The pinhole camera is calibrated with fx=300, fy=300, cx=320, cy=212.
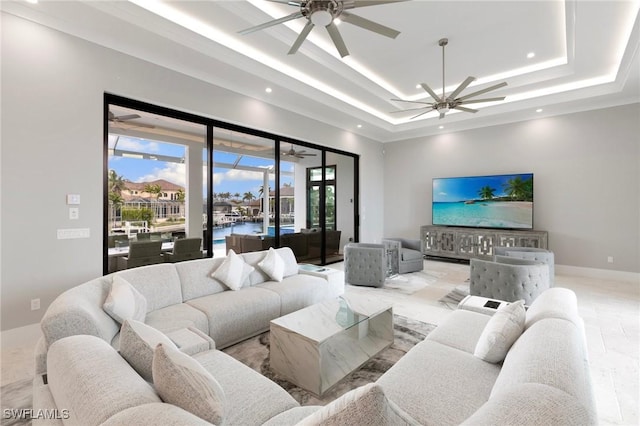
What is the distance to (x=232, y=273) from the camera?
337cm

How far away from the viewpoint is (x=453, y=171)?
7.36 metres

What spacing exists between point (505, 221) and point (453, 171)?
168cm

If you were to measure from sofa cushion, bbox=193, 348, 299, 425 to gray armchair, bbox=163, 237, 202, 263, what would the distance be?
109 inches

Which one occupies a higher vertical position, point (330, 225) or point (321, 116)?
point (321, 116)

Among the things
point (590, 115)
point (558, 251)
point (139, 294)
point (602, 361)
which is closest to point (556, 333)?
point (602, 361)

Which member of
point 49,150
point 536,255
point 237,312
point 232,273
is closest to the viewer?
point 237,312

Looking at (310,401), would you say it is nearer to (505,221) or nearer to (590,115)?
(505,221)

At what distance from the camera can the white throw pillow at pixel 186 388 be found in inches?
41.6

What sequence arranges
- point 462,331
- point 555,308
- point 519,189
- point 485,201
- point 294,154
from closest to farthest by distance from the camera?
point 555,308
point 462,331
point 294,154
point 519,189
point 485,201

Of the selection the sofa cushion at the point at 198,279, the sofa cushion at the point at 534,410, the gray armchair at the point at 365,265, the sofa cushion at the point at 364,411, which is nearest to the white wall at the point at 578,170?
the gray armchair at the point at 365,265

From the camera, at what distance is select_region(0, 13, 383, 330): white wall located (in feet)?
9.52

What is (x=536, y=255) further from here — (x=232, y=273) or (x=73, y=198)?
(x=73, y=198)

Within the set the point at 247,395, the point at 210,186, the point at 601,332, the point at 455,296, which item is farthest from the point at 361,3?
the point at 601,332

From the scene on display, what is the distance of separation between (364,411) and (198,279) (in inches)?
111
